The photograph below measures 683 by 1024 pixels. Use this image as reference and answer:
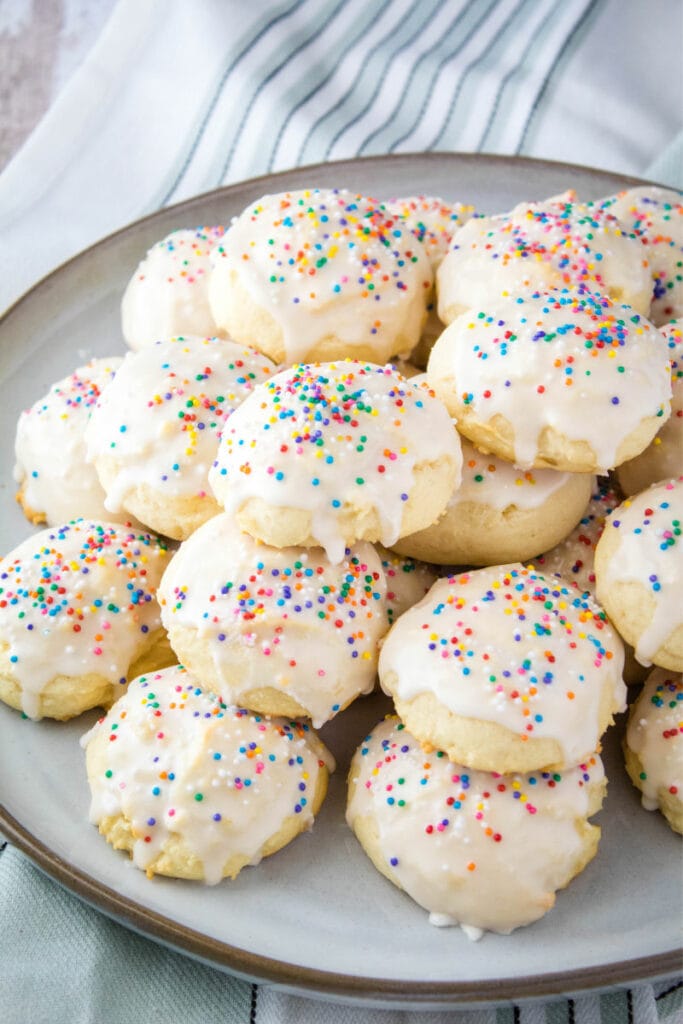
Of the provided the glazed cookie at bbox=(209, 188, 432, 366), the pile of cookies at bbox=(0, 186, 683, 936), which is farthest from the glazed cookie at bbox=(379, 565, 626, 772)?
the glazed cookie at bbox=(209, 188, 432, 366)

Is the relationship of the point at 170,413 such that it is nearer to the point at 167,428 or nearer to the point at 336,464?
the point at 167,428

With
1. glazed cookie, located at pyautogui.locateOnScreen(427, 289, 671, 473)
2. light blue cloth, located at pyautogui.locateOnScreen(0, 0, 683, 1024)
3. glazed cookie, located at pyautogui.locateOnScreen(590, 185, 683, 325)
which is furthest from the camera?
light blue cloth, located at pyautogui.locateOnScreen(0, 0, 683, 1024)

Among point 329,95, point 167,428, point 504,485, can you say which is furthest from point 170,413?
point 329,95

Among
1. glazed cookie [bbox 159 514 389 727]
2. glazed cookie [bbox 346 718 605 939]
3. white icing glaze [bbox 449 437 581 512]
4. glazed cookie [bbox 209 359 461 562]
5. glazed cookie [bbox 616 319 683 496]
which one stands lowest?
glazed cookie [bbox 346 718 605 939]

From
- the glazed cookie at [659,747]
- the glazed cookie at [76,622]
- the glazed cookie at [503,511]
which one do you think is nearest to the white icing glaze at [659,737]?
the glazed cookie at [659,747]

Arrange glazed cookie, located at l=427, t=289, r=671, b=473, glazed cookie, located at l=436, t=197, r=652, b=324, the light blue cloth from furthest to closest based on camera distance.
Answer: the light blue cloth → glazed cookie, located at l=436, t=197, r=652, b=324 → glazed cookie, located at l=427, t=289, r=671, b=473

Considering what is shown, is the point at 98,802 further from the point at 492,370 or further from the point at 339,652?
the point at 492,370

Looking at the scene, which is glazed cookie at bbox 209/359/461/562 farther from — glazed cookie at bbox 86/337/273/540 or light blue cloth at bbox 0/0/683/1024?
light blue cloth at bbox 0/0/683/1024

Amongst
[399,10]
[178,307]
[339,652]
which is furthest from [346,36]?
[339,652]
